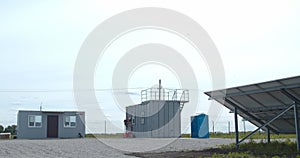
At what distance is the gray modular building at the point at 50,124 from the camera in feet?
124

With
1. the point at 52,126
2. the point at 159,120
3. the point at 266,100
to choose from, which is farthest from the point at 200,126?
the point at 266,100

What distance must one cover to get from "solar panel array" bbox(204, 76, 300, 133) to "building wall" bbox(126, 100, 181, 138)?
19878mm

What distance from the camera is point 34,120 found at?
3841 cm

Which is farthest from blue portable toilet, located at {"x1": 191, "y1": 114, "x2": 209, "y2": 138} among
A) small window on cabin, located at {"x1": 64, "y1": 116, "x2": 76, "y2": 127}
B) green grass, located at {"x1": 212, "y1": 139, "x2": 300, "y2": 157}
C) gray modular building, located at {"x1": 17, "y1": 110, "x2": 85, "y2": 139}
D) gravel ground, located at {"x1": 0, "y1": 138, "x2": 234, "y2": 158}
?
green grass, located at {"x1": 212, "y1": 139, "x2": 300, "y2": 157}

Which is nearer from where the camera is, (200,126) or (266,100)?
(266,100)

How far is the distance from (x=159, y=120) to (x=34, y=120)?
12.1 metres

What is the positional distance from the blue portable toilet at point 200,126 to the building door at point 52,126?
1343cm

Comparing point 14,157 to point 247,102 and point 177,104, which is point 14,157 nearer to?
point 247,102

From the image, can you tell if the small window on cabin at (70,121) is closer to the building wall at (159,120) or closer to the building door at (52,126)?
the building door at (52,126)

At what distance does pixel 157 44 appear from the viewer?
60.7ft

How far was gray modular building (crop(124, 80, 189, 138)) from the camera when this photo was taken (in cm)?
3625

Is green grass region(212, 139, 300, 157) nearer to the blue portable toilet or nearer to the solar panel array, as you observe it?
the solar panel array

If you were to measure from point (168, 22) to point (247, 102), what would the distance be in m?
4.58

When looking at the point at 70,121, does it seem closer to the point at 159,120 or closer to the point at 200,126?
the point at 159,120
